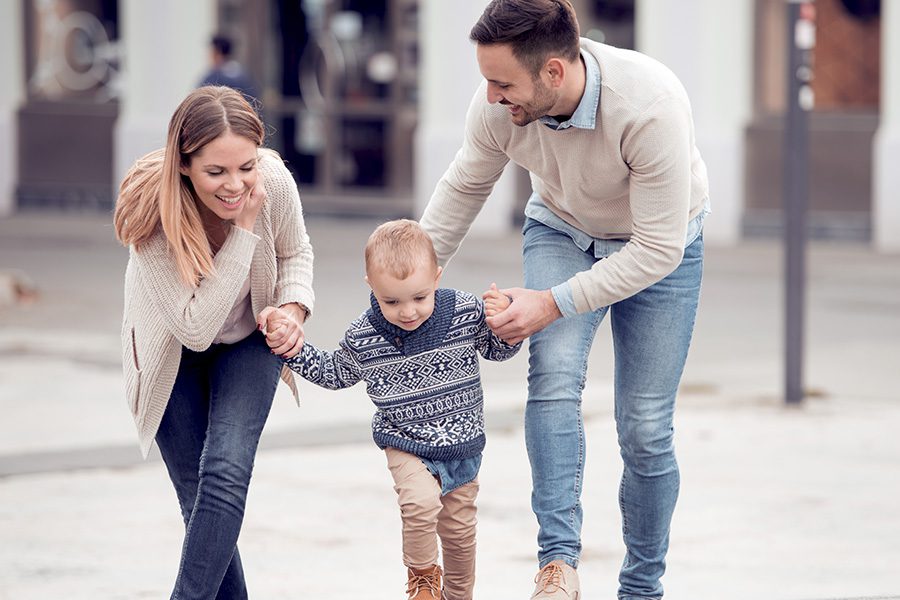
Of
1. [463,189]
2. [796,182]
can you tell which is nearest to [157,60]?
[796,182]

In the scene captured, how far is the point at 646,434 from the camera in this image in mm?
4328

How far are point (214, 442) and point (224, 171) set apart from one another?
65 centimetres

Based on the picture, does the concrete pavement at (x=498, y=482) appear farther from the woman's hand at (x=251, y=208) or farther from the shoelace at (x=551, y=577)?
the woman's hand at (x=251, y=208)

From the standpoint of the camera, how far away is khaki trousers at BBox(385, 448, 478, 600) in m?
4.09

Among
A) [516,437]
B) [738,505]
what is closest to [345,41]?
[516,437]

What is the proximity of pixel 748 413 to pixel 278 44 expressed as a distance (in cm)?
1191

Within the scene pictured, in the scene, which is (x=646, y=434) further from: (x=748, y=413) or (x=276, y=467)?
(x=748, y=413)

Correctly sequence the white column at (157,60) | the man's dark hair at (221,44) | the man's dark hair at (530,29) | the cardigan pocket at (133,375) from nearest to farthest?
the man's dark hair at (530,29) < the cardigan pocket at (133,375) < the man's dark hair at (221,44) < the white column at (157,60)

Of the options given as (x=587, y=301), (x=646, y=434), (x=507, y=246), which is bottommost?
(x=507, y=246)

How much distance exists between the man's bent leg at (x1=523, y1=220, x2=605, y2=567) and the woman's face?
2.83 feet

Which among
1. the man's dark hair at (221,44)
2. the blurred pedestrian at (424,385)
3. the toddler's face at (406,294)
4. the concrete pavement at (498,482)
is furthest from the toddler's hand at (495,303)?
the man's dark hair at (221,44)

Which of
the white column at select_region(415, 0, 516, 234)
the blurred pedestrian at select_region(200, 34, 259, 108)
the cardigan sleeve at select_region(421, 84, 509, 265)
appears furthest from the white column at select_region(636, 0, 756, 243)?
the cardigan sleeve at select_region(421, 84, 509, 265)

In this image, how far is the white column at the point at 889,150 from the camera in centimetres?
1494

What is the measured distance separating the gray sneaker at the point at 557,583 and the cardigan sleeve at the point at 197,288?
101cm
